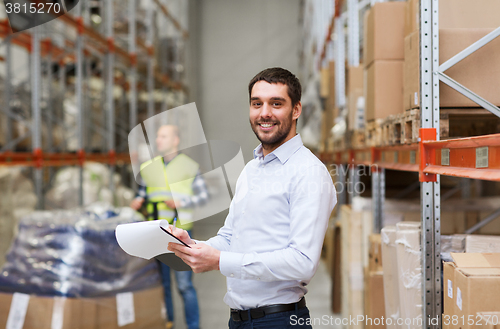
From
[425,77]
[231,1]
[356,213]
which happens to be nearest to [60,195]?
[356,213]

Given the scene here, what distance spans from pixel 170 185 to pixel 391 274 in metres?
2.16

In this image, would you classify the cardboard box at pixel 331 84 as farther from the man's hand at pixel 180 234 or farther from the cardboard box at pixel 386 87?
the man's hand at pixel 180 234

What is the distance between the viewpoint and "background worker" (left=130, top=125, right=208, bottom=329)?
4.15 meters

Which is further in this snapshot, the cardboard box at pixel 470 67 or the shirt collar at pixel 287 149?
the cardboard box at pixel 470 67

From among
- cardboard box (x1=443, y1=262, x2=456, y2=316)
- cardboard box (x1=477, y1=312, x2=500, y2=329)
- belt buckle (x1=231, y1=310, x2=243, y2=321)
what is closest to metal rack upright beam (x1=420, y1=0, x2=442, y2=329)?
cardboard box (x1=443, y1=262, x2=456, y2=316)

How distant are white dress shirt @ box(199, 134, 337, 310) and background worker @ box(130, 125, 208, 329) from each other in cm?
214

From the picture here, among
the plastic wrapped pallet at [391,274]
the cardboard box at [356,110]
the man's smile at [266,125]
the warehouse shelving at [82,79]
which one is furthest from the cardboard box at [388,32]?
the warehouse shelving at [82,79]

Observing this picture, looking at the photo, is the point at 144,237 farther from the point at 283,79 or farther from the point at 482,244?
the point at 482,244

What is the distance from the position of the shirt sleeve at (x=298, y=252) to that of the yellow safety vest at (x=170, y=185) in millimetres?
2482

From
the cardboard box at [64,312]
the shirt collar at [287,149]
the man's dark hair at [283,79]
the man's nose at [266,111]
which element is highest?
the man's dark hair at [283,79]

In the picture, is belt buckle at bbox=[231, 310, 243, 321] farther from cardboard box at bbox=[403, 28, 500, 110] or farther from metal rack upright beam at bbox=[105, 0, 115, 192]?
metal rack upright beam at bbox=[105, 0, 115, 192]

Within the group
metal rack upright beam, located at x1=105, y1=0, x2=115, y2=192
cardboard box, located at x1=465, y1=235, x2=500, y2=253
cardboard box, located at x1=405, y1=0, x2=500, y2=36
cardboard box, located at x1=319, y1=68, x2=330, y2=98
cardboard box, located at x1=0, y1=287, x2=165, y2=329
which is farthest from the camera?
metal rack upright beam, located at x1=105, y1=0, x2=115, y2=192

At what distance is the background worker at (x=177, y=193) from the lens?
4152 millimetres

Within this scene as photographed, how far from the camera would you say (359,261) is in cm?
389
